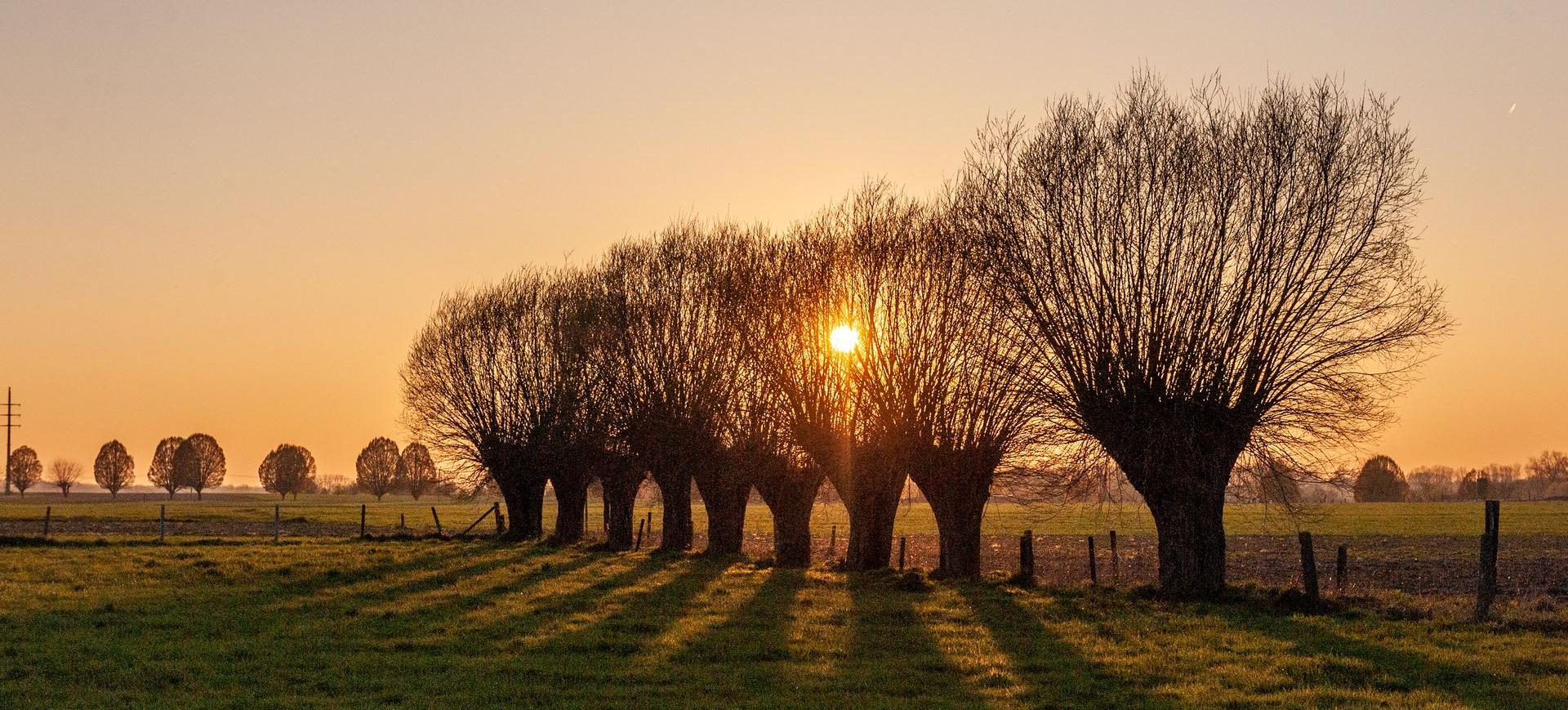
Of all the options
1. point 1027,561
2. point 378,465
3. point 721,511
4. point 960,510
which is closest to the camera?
point 1027,561

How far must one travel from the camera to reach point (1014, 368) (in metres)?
28.6

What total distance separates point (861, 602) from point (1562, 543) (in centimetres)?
4839

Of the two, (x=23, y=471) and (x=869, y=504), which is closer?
(x=869, y=504)

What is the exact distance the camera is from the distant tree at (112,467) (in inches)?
7451

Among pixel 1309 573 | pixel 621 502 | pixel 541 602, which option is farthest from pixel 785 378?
pixel 621 502

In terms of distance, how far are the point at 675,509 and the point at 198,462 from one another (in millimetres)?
156692

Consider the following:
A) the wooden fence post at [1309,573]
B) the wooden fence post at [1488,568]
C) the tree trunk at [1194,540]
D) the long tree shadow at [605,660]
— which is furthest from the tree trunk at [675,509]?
the wooden fence post at [1488,568]

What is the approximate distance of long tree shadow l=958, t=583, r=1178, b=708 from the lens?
50.0 feet

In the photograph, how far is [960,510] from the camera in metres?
34.3

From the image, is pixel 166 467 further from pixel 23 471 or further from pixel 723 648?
pixel 723 648

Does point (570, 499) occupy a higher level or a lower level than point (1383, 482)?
higher

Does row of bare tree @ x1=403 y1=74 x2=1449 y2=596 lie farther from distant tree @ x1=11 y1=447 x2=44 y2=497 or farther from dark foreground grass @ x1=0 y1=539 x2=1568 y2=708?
distant tree @ x1=11 y1=447 x2=44 y2=497

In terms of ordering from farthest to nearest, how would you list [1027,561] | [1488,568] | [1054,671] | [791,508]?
[791,508]
[1027,561]
[1488,568]
[1054,671]

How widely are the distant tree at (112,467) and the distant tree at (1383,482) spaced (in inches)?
6869
